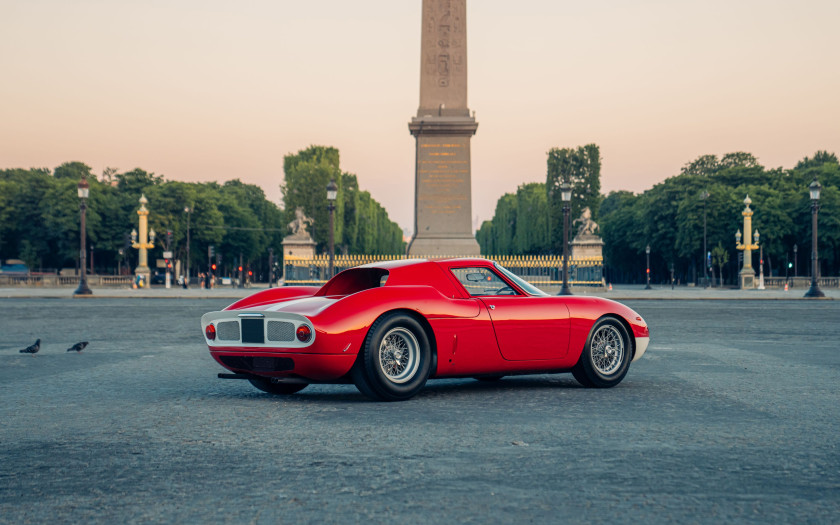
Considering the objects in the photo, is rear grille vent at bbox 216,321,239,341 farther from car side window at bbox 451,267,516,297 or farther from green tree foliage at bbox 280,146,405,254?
green tree foliage at bbox 280,146,405,254

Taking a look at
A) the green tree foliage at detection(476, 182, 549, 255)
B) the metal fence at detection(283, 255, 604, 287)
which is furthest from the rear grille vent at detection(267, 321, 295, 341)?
the green tree foliage at detection(476, 182, 549, 255)

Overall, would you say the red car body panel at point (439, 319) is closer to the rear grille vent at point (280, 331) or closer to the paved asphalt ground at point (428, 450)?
the rear grille vent at point (280, 331)

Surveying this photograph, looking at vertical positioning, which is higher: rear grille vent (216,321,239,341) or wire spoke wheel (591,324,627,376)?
rear grille vent (216,321,239,341)

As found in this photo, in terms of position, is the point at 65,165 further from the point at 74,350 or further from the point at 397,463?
the point at 397,463

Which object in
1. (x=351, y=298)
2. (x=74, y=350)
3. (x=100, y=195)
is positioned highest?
(x=100, y=195)

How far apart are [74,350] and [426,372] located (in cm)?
698

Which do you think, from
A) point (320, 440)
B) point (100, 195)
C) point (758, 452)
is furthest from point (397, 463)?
point (100, 195)

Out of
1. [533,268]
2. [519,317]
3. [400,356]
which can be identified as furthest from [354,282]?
[533,268]

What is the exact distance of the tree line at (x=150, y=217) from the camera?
79.1 metres

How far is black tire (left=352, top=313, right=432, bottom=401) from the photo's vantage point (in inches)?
285

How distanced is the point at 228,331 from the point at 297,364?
33.1 inches


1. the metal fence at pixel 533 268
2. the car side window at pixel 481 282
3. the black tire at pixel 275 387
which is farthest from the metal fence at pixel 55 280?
the car side window at pixel 481 282

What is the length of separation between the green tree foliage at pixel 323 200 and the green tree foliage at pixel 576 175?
61.2 feet

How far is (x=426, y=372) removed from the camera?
7445mm
